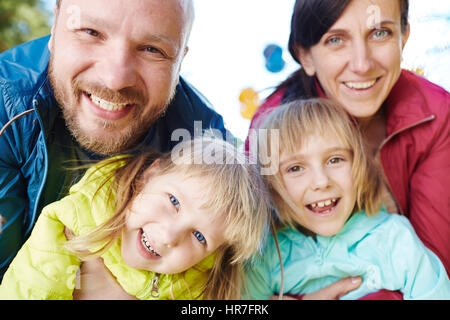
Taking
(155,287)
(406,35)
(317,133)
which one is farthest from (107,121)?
(406,35)

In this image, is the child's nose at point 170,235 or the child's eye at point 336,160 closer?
the child's nose at point 170,235

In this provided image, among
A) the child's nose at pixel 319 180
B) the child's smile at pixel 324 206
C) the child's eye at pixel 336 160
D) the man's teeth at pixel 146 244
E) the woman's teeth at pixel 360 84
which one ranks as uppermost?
the woman's teeth at pixel 360 84

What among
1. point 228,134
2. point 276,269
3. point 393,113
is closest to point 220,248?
point 276,269

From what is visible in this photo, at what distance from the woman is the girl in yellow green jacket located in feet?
0.54

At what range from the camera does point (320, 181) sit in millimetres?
1093

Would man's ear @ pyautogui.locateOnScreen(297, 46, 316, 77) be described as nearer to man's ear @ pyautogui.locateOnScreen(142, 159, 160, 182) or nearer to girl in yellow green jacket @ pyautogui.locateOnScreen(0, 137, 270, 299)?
girl in yellow green jacket @ pyautogui.locateOnScreen(0, 137, 270, 299)

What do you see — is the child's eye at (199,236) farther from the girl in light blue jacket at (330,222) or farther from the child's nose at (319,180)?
the child's nose at (319,180)

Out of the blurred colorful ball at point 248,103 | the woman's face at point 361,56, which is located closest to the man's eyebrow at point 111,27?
the blurred colorful ball at point 248,103

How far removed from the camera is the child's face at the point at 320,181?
1106 mm

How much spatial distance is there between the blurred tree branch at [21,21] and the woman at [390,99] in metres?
0.60

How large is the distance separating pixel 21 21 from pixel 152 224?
24.6 inches
